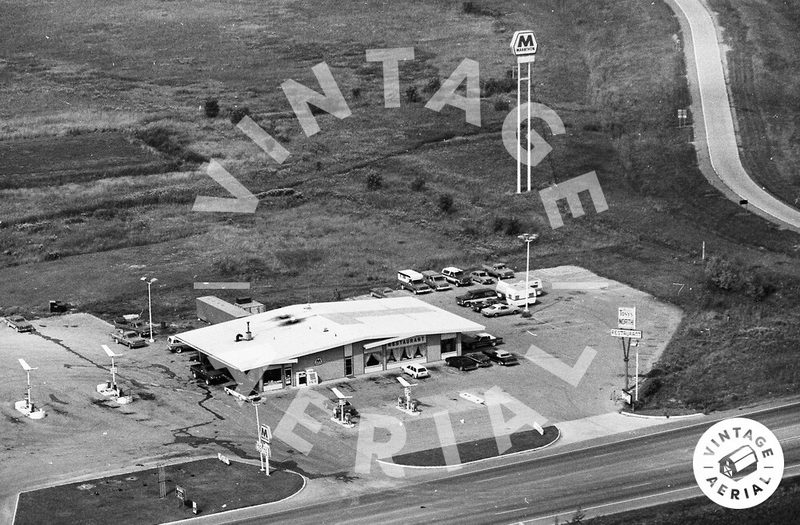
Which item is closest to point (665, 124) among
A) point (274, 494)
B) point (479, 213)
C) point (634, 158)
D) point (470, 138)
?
point (634, 158)

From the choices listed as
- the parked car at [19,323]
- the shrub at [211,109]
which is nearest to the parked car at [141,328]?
the parked car at [19,323]

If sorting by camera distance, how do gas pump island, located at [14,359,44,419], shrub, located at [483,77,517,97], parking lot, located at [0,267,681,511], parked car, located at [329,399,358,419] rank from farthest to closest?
shrub, located at [483,77,517,97] < gas pump island, located at [14,359,44,419] < parked car, located at [329,399,358,419] < parking lot, located at [0,267,681,511]

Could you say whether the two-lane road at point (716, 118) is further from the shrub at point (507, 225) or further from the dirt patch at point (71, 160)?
the dirt patch at point (71, 160)

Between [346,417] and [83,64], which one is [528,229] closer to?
[346,417]

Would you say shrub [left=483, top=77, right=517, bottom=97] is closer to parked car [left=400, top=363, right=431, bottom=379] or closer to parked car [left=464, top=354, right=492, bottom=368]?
parked car [left=464, top=354, right=492, bottom=368]

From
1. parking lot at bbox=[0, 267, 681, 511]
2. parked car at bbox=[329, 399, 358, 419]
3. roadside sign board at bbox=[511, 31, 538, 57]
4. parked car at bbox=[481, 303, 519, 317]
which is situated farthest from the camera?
roadside sign board at bbox=[511, 31, 538, 57]

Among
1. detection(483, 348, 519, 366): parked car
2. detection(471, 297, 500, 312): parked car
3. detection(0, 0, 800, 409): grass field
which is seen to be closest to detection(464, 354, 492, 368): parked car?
detection(483, 348, 519, 366): parked car

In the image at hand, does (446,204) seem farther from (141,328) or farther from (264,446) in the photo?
(264,446)
